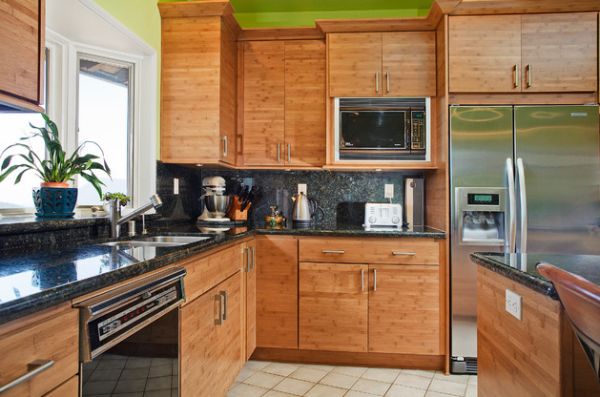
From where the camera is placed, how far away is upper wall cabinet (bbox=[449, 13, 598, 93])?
251 cm

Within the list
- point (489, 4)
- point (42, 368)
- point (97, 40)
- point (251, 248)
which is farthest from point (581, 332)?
point (97, 40)

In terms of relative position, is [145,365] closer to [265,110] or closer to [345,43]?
[265,110]

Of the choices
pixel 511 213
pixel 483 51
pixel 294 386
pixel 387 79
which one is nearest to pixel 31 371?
pixel 294 386

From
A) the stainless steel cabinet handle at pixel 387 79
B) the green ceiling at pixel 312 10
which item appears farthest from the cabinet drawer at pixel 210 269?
the green ceiling at pixel 312 10

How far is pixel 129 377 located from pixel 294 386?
1.40 metres

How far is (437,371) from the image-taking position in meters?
2.53

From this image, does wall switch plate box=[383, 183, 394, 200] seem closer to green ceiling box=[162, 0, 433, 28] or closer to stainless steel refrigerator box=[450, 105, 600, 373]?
stainless steel refrigerator box=[450, 105, 600, 373]

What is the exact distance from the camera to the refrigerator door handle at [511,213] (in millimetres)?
2397

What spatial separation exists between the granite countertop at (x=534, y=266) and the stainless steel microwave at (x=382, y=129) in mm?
1389

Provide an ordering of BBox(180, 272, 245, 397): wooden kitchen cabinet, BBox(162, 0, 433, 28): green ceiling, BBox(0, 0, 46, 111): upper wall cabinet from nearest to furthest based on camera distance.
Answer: BBox(0, 0, 46, 111): upper wall cabinet
BBox(180, 272, 245, 397): wooden kitchen cabinet
BBox(162, 0, 433, 28): green ceiling

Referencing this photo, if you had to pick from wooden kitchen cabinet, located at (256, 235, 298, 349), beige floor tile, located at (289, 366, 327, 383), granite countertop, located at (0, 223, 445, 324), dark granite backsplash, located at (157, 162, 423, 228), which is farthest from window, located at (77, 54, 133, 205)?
beige floor tile, located at (289, 366, 327, 383)

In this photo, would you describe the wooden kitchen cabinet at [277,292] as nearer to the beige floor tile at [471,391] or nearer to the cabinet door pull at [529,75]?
the beige floor tile at [471,391]

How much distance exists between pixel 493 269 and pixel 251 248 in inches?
61.9

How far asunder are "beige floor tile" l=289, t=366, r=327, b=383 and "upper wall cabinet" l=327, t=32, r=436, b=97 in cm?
197
